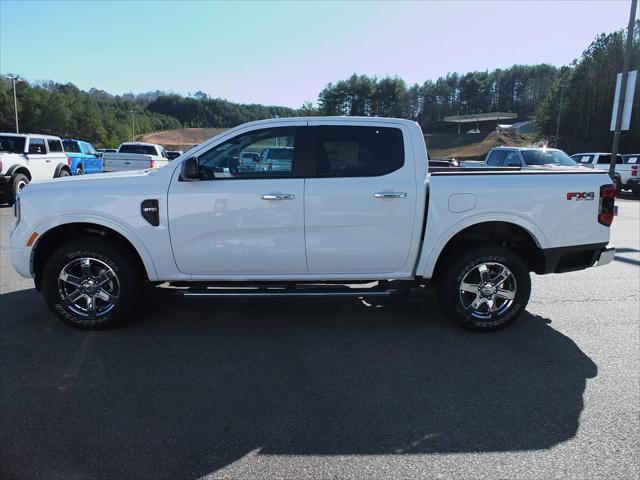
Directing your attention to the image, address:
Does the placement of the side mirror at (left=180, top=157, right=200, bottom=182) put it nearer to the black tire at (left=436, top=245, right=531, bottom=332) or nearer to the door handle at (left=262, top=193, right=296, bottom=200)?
the door handle at (left=262, top=193, right=296, bottom=200)

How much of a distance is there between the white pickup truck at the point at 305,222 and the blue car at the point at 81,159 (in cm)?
1577

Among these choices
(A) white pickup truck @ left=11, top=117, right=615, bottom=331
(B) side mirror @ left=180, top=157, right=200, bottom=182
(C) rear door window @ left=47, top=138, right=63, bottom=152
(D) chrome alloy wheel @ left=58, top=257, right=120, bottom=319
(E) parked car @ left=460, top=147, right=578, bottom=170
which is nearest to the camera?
(B) side mirror @ left=180, top=157, right=200, bottom=182

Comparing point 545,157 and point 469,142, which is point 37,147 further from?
point 469,142

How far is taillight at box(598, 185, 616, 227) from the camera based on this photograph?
4.58 m

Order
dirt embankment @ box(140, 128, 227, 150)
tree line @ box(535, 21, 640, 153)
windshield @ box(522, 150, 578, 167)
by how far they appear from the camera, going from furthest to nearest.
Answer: dirt embankment @ box(140, 128, 227, 150)
tree line @ box(535, 21, 640, 153)
windshield @ box(522, 150, 578, 167)

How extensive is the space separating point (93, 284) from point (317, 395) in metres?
2.49

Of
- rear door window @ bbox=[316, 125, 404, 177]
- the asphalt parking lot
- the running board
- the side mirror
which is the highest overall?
rear door window @ bbox=[316, 125, 404, 177]

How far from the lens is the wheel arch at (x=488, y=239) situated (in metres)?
4.53

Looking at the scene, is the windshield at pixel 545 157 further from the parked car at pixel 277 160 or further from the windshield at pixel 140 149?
the windshield at pixel 140 149

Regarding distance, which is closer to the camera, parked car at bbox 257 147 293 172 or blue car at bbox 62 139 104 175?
parked car at bbox 257 147 293 172

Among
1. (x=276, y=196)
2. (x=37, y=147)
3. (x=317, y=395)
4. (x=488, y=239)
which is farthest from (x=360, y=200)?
(x=37, y=147)

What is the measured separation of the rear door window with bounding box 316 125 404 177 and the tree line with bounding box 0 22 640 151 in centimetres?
2371

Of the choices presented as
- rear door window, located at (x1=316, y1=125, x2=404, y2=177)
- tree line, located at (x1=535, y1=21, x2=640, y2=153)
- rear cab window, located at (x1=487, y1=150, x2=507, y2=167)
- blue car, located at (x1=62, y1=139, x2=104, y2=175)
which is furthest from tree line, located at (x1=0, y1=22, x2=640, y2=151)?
rear door window, located at (x1=316, y1=125, x2=404, y2=177)

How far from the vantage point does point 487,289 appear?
4605mm
